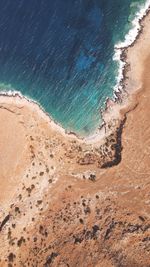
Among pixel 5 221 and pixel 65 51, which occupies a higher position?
pixel 65 51

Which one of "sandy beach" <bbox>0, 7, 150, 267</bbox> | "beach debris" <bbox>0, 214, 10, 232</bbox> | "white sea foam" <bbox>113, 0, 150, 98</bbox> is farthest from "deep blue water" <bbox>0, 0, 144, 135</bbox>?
"beach debris" <bbox>0, 214, 10, 232</bbox>

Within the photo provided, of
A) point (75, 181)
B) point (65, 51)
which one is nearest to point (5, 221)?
point (75, 181)

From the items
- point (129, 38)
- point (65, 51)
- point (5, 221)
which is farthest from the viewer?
point (65, 51)

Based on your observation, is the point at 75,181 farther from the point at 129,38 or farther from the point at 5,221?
the point at 129,38

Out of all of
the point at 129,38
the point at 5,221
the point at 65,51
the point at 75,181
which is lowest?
the point at 5,221

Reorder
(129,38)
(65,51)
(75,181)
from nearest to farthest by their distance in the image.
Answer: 1. (75,181)
2. (129,38)
3. (65,51)

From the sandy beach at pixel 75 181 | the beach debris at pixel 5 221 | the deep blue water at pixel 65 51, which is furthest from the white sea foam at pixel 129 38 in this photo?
the beach debris at pixel 5 221

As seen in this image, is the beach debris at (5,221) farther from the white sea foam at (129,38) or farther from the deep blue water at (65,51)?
the white sea foam at (129,38)
